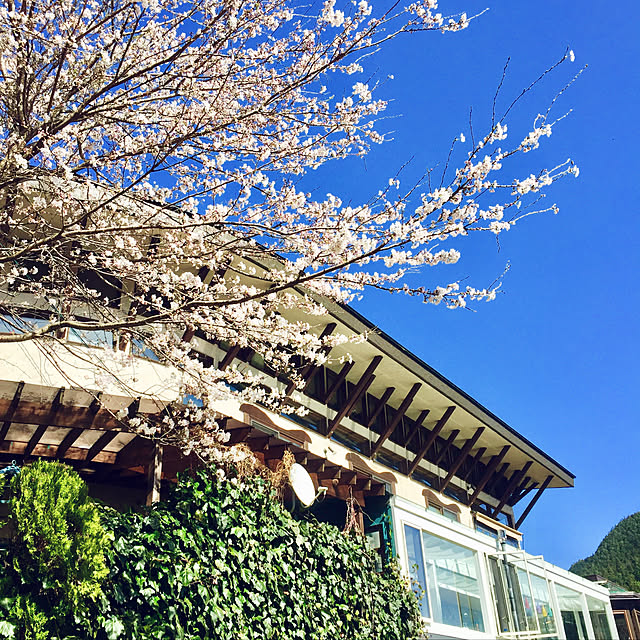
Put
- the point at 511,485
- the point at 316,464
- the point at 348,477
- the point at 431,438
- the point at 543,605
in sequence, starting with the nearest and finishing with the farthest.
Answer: the point at 316,464, the point at 348,477, the point at 543,605, the point at 431,438, the point at 511,485

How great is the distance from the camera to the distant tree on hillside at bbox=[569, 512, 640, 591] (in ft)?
102

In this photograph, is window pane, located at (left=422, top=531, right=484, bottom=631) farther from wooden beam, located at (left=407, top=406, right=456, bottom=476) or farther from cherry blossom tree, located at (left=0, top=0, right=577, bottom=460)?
cherry blossom tree, located at (left=0, top=0, right=577, bottom=460)

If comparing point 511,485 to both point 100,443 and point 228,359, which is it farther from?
point 100,443

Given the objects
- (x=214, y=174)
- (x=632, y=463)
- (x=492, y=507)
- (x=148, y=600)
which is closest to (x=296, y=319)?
(x=214, y=174)

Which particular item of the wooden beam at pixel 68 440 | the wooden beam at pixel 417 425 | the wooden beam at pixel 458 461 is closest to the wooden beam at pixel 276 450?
the wooden beam at pixel 68 440

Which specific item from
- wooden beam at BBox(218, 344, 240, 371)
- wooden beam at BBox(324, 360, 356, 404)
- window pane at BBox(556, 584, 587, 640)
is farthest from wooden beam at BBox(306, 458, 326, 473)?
window pane at BBox(556, 584, 587, 640)

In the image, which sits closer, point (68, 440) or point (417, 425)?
point (68, 440)

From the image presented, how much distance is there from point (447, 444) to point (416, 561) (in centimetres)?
565

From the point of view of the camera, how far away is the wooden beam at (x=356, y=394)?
1100 centimetres

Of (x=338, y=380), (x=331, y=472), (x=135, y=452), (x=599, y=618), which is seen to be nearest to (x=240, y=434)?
(x=135, y=452)

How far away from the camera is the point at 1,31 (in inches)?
152

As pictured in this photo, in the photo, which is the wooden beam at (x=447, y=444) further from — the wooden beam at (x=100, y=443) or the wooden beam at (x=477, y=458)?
the wooden beam at (x=100, y=443)

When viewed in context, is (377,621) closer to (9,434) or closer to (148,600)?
(148,600)

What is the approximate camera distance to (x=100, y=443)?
682cm
